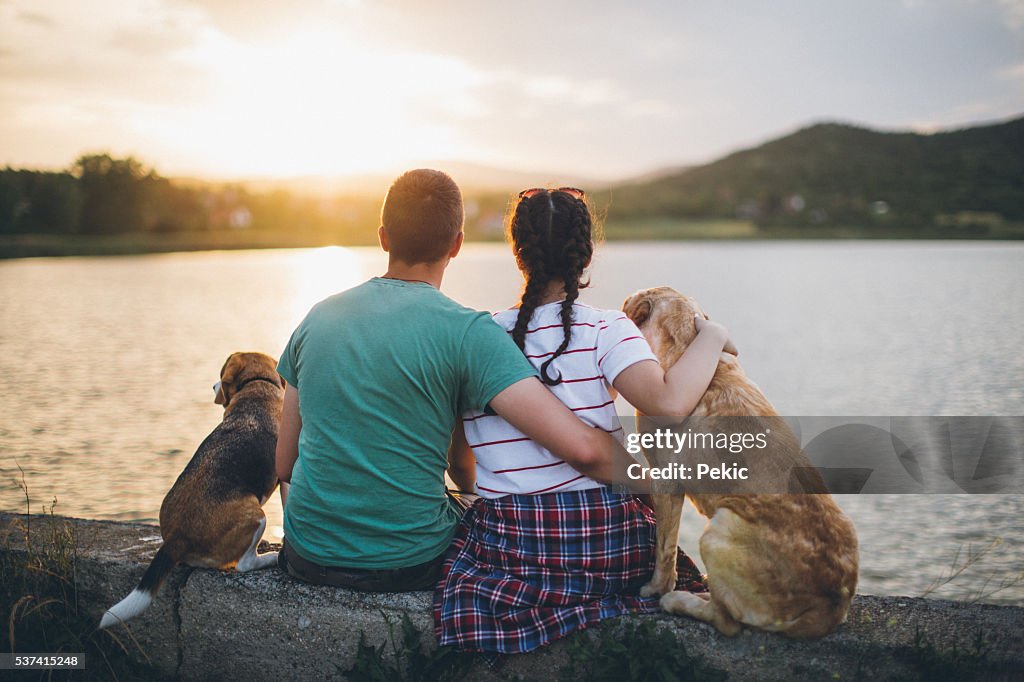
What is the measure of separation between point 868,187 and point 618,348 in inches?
4158

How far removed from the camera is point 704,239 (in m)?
96.6

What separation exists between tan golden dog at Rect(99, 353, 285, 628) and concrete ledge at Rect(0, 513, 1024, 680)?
10 cm

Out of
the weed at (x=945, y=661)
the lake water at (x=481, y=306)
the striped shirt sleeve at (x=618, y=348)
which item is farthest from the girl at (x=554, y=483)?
the weed at (x=945, y=661)

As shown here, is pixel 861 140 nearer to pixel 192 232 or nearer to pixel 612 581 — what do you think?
pixel 192 232

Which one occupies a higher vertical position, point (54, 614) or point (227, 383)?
point (227, 383)

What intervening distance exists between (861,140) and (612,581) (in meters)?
126

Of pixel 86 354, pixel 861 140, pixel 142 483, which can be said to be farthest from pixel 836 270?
pixel 861 140

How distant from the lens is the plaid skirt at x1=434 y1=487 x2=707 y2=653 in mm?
2789

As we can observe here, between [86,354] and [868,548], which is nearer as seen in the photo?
[868,548]

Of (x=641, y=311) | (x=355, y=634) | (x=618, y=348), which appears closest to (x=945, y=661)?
(x=618, y=348)

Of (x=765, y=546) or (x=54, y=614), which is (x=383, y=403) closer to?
(x=765, y=546)

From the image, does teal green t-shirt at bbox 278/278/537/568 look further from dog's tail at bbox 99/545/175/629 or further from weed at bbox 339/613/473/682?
dog's tail at bbox 99/545/175/629

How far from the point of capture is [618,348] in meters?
2.77

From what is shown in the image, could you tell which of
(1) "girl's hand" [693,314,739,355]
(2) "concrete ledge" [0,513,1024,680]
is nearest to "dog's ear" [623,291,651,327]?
(1) "girl's hand" [693,314,739,355]
